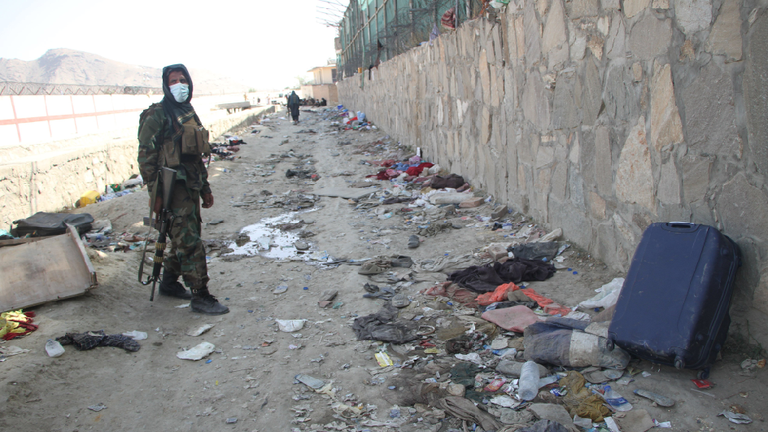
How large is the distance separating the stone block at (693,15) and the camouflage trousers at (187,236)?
10.8 ft

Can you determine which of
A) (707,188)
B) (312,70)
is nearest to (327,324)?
(707,188)

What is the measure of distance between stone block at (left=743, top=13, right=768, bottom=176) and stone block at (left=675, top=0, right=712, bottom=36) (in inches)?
10.5

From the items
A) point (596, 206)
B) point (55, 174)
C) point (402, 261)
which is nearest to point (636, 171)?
point (596, 206)

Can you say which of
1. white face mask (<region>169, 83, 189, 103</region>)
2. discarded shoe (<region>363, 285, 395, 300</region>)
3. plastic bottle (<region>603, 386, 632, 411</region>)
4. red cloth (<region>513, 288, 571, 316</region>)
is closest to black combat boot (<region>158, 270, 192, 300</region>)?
white face mask (<region>169, 83, 189, 103</region>)

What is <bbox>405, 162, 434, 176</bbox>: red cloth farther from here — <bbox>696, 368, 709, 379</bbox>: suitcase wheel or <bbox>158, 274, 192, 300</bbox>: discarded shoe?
<bbox>696, 368, 709, 379</bbox>: suitcase wheel

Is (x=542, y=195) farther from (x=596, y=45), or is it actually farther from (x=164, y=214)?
(x=164, y=214)

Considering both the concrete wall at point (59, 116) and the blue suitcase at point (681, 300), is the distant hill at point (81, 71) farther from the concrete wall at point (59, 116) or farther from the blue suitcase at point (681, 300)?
the blue suitcase at point (681, 300)

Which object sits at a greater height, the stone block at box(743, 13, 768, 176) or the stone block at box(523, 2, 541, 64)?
the stone block at box(523, 2, 541, 64)

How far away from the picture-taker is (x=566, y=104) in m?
3.88

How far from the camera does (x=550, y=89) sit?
4133 mm

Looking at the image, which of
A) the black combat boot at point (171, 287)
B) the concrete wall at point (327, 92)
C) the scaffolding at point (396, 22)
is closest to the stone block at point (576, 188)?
the scaffolding at point (396, 22)

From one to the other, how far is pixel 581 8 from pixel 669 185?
5.16 ft

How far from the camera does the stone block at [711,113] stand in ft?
7.27

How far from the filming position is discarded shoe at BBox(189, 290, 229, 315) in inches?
138
